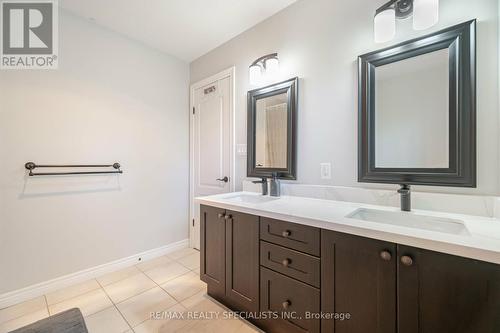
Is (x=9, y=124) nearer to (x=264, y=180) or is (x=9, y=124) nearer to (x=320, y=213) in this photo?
(x=264, y=180)

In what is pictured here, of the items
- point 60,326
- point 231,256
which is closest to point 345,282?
point 231,256

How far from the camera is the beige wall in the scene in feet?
5.65

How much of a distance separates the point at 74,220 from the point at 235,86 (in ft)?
6.82

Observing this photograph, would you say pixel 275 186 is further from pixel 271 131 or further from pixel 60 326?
pixel 60 326

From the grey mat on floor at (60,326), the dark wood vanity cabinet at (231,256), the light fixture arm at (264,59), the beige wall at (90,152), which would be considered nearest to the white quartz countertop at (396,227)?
the dark wood vanity cabinet at (231,256)

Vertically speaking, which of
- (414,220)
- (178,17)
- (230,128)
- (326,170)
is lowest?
(414,220)

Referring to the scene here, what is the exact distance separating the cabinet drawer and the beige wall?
178 centimetres

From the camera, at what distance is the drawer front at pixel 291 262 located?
1.12m

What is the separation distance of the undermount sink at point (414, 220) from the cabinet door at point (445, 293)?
26 centimetres

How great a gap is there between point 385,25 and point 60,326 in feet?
7.78

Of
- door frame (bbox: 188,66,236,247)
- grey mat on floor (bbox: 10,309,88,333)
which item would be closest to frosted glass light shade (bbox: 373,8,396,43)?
door frame (bbox: 188,66,236,247)

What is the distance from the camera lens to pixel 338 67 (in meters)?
1.57

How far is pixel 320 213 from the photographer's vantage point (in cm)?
120

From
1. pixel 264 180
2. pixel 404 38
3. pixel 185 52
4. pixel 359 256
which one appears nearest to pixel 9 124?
pixel 185 52
